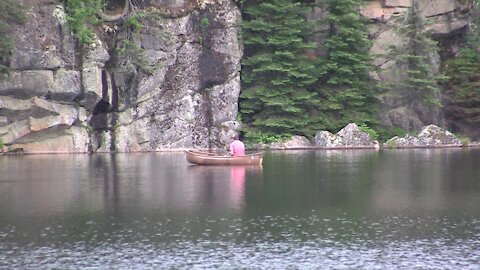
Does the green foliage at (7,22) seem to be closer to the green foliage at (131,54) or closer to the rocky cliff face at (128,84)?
the rocky cliff face at (128,84)

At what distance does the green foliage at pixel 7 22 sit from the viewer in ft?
173

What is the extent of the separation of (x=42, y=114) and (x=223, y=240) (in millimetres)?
34542

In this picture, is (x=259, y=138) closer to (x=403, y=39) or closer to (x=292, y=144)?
(x=292, y=144)

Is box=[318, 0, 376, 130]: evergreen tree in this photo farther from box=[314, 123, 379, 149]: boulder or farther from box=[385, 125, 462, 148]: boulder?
box=[385, 125, 462, 148]: boulder

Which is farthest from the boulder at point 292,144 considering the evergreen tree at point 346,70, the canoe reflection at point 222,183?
the canoe reflection at point 222,183

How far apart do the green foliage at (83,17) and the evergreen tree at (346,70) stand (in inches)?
683

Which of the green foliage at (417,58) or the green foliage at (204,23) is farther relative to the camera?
the green foliage at (417,58)

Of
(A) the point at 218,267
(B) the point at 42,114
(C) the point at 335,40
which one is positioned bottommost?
(A) the point at 218,267

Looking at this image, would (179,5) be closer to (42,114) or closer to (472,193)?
(42,114)

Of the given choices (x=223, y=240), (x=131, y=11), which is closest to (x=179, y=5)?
(x=131, y=11)

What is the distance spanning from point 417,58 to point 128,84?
21.4 metres

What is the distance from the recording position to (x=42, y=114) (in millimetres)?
55250

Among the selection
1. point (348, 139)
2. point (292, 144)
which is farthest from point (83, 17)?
point (348, 139)

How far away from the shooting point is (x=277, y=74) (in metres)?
62.3
